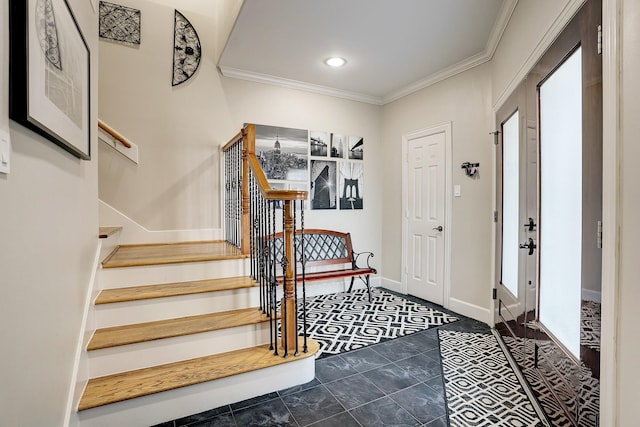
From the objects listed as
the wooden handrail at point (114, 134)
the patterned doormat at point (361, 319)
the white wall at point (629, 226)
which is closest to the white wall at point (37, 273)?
the wooden handrail at point (114, 134)

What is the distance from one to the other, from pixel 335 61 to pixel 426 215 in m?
2.01

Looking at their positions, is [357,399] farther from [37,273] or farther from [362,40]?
[362,40]

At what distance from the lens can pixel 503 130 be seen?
273cm

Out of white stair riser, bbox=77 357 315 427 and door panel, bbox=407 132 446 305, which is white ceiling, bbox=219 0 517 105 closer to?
door panel, bbox=407 132 446 305

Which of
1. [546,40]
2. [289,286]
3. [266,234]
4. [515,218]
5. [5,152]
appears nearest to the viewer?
[5,152]

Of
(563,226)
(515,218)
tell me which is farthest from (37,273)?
(515,218)

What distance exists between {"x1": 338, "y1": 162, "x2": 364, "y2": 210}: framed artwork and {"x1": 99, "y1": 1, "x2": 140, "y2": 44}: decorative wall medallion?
8.58 ft

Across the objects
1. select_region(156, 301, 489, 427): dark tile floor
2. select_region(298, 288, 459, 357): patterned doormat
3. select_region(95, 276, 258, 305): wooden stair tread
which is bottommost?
select_region(156, 301, 489, 427): dark tile floor

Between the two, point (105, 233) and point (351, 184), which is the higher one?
point (351, 184)

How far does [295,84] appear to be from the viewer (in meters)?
3.83

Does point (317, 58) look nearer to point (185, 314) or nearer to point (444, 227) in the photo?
point (444, 227)

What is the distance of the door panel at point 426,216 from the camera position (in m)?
3.59

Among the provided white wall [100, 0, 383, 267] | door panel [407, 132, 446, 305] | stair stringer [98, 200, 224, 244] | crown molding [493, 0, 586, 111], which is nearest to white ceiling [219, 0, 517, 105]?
white wall [100, 0, 383, 267]

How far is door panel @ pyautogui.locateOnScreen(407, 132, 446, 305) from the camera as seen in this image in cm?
359
